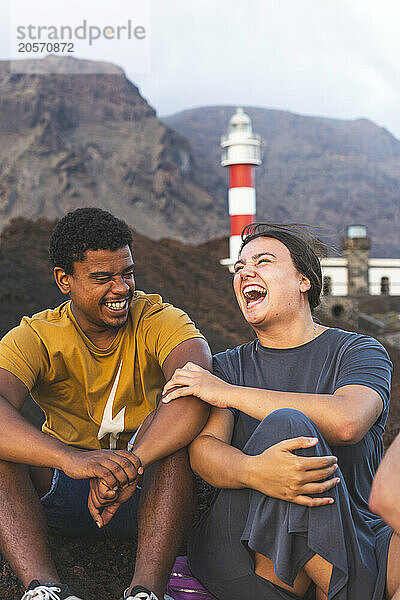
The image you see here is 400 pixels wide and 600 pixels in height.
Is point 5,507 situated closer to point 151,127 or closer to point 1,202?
point 1,202

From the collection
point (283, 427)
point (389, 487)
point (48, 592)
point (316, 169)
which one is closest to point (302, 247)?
point (283, 427)

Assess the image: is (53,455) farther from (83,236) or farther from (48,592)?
(83,236)

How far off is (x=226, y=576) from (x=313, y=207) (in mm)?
62108

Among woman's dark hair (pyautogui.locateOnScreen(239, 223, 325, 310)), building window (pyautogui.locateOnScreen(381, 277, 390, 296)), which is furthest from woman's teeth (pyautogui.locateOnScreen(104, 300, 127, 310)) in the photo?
building window (pyautogui.locateOnScreen(381, 277, 390, 296))

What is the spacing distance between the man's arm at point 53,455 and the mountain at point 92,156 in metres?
35.9

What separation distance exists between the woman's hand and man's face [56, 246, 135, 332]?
41cm

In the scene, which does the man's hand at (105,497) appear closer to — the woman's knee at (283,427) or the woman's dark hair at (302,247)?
the woman's knee at (283,427)

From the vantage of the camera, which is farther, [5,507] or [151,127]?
[151,127]

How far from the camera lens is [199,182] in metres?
52.0

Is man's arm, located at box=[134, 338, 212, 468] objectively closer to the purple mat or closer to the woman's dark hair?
the purple mat

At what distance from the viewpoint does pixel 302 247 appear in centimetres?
261

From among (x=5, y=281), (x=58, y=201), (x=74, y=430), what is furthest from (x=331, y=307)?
(x=58, y=201)

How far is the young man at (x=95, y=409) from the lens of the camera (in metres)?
2.18

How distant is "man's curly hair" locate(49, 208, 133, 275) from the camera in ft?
8.82
